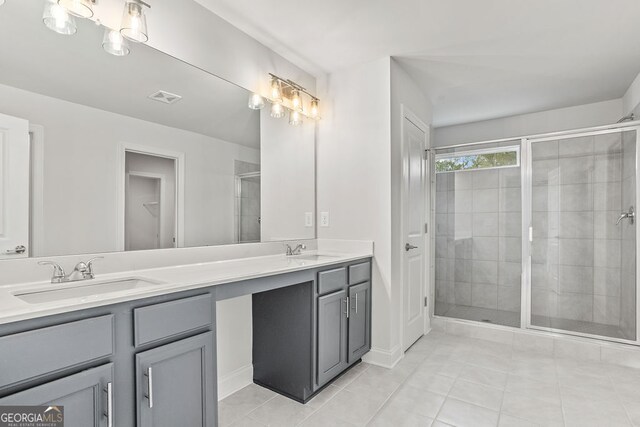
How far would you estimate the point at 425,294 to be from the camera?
324 cm

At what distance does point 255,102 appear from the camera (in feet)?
7.54

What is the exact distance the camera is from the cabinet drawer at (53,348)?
0.90 meters

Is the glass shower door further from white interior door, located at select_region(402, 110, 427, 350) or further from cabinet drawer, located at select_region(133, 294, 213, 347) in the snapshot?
cabinet drawer, located at select_region(133, 294, 213, 347)

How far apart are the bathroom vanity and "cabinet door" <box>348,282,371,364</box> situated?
0.92ft

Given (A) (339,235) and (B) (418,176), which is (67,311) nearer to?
(A) (339,235)

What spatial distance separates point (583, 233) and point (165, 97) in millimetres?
3593

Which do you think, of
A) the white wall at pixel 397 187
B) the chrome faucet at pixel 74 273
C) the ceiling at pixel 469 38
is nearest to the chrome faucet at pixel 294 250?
the white wall at pixel 397 187

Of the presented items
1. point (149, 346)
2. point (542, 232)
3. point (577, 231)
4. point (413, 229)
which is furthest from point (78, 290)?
point (577, 231)

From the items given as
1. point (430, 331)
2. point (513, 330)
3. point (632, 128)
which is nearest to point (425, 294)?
point (430, 331)

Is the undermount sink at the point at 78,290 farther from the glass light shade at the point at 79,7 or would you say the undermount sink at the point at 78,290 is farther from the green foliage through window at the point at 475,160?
the green foliage through window at the point at 475,160

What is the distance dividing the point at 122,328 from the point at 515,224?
3410mm

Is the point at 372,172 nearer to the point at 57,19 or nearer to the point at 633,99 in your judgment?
the point at 57,19

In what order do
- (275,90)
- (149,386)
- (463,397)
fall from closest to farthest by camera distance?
1. (149,386)
2. (463,397)
3. (275,90)

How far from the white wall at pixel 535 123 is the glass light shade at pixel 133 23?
3668 mm
